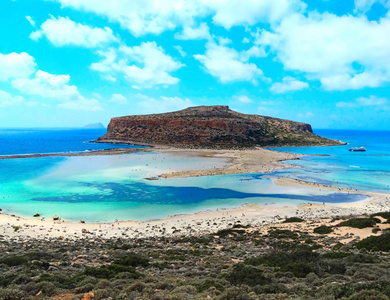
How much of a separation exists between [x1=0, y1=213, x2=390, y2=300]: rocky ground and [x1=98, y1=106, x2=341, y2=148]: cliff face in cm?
8099

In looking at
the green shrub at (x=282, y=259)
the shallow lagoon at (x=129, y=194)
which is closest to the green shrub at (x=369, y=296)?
the green shrub at (x=282, y=259)

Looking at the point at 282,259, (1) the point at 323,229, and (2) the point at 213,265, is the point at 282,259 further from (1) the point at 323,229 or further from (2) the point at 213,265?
(1) the point at 323,229

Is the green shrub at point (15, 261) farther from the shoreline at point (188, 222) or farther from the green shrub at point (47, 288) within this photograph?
the shoreline at point (188, 222)

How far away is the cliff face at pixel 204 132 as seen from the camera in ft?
348

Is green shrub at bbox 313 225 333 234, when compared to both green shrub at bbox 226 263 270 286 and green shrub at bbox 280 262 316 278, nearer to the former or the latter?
green shrub at bbox 280 262 316 278

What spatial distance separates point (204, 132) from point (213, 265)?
314 feet

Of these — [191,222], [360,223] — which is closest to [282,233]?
[360,223]

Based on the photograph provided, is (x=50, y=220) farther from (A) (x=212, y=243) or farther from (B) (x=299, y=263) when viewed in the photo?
(B) (x=299, y=263)

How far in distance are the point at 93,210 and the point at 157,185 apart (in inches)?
505

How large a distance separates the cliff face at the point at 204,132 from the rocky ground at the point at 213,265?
81.0m

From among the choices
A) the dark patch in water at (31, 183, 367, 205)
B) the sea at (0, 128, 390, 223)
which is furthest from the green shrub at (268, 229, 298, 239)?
the dark patch in water at (31, 183, 367, 205)

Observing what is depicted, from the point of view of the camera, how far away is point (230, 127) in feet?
365

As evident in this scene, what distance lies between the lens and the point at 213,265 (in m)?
12.6

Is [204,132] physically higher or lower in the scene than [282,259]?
higher
